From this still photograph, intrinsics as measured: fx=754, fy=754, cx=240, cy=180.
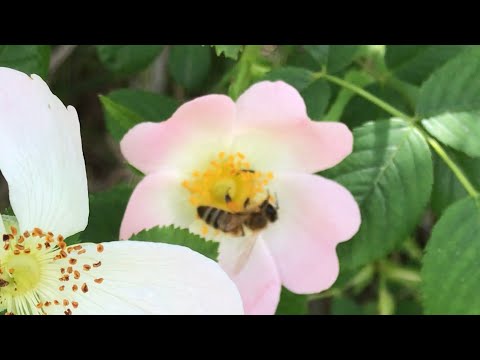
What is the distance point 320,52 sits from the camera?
1290 millimetres

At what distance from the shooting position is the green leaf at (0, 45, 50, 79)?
3.84ft

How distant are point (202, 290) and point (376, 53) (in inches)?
27.3

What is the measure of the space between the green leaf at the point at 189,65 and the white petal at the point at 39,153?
63cm

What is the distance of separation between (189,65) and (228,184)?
37cm

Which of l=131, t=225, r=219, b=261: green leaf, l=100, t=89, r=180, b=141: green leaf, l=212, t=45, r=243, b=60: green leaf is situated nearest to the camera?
l=131, t=225, r=219, b=261: green leaf

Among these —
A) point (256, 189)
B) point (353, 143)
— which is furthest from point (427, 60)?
point (256, 189)

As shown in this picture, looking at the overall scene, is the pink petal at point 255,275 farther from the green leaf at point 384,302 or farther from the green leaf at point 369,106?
the green leaf at point 384,302

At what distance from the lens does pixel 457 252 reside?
110cm

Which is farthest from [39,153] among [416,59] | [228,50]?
[416,59]

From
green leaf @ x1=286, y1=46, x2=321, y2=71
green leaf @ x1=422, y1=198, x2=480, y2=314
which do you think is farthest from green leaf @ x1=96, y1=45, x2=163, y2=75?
green leaf @ x1=422, y1=198, x2=480, y2=314

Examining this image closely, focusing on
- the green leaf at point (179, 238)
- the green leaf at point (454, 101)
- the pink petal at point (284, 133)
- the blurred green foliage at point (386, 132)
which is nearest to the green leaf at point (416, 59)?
the blurred green foliage at point (386, 132)

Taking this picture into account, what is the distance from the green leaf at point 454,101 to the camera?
1.17m

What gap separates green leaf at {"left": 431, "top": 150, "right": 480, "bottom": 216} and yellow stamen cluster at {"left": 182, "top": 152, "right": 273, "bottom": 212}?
27cm

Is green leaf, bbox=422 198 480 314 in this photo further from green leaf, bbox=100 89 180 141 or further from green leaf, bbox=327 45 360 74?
green leaf, bbox=100 89 180 141
